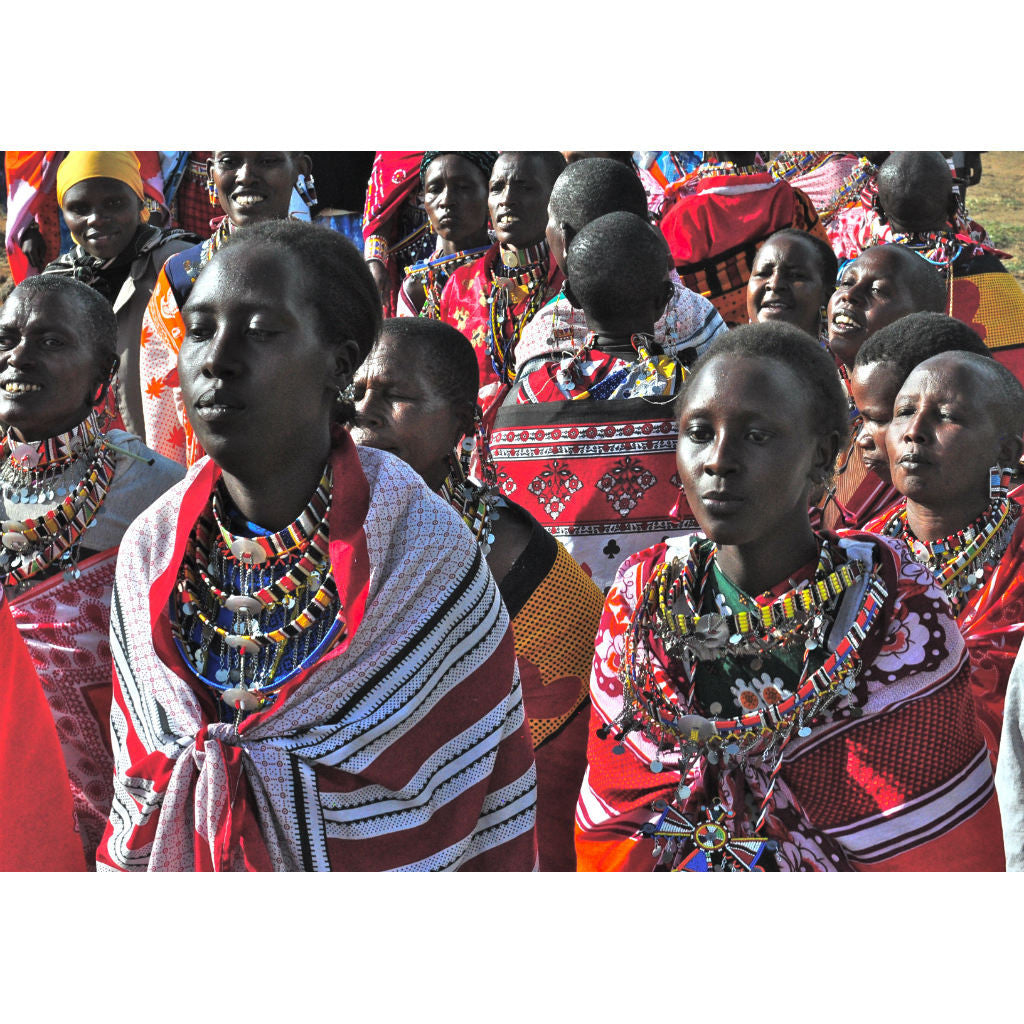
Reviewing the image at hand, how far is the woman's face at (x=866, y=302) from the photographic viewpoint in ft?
17.5

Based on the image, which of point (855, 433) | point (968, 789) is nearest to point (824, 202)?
point (855, 433)

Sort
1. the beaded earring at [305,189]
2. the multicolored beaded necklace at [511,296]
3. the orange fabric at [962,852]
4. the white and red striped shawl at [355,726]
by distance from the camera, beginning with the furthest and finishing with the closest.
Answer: the beaded earring at [305,189] → the multicolored beaded necklace at [511,296] → the orange fabric at [962,852] → the white and red striped shawl at [355,726]

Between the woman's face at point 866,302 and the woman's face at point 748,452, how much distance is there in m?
2.44

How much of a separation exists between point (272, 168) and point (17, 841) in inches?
134

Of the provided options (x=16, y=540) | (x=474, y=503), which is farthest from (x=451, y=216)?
(x=16, y=540)

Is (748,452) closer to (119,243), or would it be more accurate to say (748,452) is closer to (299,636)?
(299,636)

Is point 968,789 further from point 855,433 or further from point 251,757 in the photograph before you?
point 855,433

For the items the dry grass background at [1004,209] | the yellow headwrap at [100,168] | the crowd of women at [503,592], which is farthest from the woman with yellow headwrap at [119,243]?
the dry grass background at [1004,209]

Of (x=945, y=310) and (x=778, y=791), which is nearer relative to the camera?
(x=778, y=791)

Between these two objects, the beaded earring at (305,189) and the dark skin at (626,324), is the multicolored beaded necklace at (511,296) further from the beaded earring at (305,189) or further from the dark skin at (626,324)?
the beaded earring at (305,189)

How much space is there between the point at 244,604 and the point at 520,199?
3605 mm

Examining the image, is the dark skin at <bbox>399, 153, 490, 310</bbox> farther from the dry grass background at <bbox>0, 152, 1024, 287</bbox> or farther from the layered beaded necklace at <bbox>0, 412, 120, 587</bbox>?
the dry grass background at <bbox>0, 152, 1024, 287</bbox>

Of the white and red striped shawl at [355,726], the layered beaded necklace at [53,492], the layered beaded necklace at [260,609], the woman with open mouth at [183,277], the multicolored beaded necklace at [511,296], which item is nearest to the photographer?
the white and red striped shawl at [355,726]

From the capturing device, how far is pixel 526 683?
3627 millimetres
